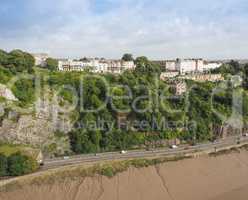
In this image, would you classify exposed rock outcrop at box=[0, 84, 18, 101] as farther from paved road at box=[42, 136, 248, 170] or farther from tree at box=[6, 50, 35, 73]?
paved road at box=[42, 136, 248, 170]

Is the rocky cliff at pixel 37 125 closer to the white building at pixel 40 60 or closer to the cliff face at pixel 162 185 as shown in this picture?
the cliff face at pixel 162 185

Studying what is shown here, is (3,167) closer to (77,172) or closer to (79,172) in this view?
(77,172)

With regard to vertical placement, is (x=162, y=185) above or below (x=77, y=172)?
below

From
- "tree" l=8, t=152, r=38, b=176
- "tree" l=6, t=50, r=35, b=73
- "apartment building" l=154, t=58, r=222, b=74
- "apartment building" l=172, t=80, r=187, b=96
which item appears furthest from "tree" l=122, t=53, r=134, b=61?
"tree" l=8, t=152, r=38, b=176

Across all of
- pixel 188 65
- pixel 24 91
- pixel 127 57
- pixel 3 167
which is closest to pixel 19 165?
pixel 3 167

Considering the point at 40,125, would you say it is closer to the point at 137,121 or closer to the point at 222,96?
the point at 137,121

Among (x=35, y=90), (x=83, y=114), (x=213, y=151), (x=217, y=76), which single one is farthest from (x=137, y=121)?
(x=217, y=76)
